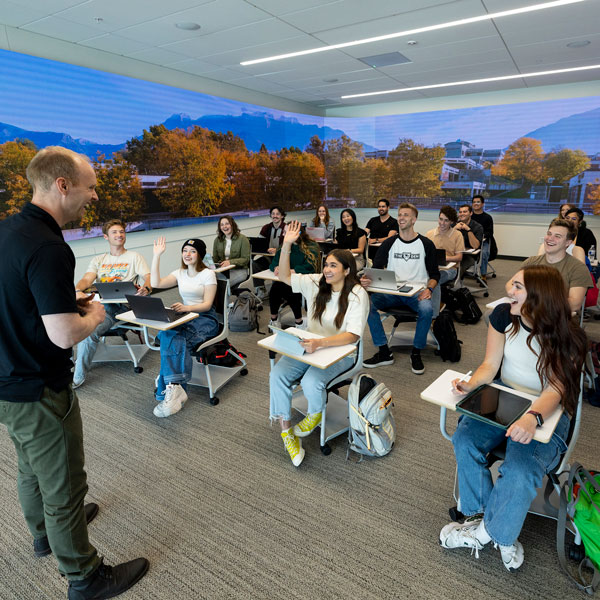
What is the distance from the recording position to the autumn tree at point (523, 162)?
8.27m

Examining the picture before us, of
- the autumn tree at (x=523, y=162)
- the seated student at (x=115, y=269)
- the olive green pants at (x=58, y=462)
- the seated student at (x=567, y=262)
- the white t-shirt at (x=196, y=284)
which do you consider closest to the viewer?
the olive green pants at (x=58, y=462)

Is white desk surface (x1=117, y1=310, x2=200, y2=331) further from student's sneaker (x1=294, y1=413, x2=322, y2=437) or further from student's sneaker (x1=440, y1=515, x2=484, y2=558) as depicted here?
student's sneaker (x1=440, y1=515, x2=484, y2=558)

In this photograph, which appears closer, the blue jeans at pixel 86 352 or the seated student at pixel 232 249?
the blue jeans at pixel 86 352

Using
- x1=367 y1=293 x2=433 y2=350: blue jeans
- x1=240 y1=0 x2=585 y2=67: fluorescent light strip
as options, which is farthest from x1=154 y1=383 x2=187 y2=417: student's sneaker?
x1=240 y1=0 x2=585 y2=67: fluorescent light strip

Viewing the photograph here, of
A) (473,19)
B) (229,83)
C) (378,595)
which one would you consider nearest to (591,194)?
(473,19)

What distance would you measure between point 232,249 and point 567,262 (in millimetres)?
3847

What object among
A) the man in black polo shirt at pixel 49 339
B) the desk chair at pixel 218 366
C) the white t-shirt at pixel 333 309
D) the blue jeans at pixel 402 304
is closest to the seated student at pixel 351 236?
the blue jeans at pixel 402 304

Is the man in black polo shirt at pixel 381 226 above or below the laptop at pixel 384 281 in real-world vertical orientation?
above

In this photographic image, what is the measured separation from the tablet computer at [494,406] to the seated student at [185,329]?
220 cm

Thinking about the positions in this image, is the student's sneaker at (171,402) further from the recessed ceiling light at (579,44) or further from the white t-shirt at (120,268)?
the recessed ceiling light at (579,44)

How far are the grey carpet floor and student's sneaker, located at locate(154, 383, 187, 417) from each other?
68mm

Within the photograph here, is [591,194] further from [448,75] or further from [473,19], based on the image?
[473,19]

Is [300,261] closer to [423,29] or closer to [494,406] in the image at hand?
[423,29]

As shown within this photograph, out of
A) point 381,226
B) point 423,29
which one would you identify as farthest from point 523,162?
point 423,29
